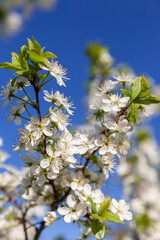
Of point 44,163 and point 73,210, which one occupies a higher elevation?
point 44,163

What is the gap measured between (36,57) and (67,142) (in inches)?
18.3

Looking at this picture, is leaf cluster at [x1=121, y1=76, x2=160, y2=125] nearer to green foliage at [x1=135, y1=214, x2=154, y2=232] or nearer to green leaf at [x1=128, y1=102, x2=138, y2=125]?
green leaf at [x1=128, y1=102, x2=138, y2=125]

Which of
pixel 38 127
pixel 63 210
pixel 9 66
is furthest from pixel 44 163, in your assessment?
pixel 9 66

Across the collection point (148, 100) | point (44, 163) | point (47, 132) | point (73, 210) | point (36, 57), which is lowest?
point (73, 210)

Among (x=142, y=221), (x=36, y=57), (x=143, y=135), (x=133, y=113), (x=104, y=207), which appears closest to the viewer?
(x=36, y=57)

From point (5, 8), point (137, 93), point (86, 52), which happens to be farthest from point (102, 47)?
point (137, 93)

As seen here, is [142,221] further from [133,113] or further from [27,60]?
[27,60]

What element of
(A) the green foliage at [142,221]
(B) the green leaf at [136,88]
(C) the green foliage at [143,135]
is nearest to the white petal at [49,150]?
(B) the green leaf at [136,88]

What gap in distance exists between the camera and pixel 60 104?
3.97ft

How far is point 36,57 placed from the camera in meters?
1.08

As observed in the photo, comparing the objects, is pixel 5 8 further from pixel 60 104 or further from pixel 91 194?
pixel 91 194

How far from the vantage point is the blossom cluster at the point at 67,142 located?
1.14 metres

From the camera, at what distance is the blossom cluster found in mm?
1141

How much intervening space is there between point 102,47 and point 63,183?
18.9 feet
